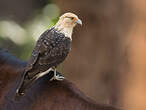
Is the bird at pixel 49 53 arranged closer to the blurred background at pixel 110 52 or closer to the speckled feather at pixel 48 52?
the speckled feather at pixel 48 52

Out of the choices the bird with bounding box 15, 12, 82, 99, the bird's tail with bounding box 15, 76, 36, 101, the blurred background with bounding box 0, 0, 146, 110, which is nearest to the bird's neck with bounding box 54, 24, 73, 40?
the bird with bounding box 15, 12, 82, 99

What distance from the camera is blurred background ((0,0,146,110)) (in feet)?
13.2

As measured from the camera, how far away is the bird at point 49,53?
251 cm

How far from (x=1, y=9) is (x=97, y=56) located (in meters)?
2.97

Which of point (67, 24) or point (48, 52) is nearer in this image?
point (48, 52)

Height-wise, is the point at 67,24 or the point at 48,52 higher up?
the point at 67,24

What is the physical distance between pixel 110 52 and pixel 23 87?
213cm

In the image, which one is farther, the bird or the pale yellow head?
the pale yellow head

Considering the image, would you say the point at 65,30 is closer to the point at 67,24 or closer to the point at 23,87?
the point at 67,24

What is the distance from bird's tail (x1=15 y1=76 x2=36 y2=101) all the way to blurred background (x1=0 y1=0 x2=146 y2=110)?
1.55 m

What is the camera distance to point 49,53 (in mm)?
2674

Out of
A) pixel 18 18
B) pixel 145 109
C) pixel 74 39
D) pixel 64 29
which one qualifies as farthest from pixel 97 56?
pixel 18 18

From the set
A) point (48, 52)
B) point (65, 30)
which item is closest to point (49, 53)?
point (48, 52)

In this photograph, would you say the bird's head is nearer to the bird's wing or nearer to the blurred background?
the bird's wing
